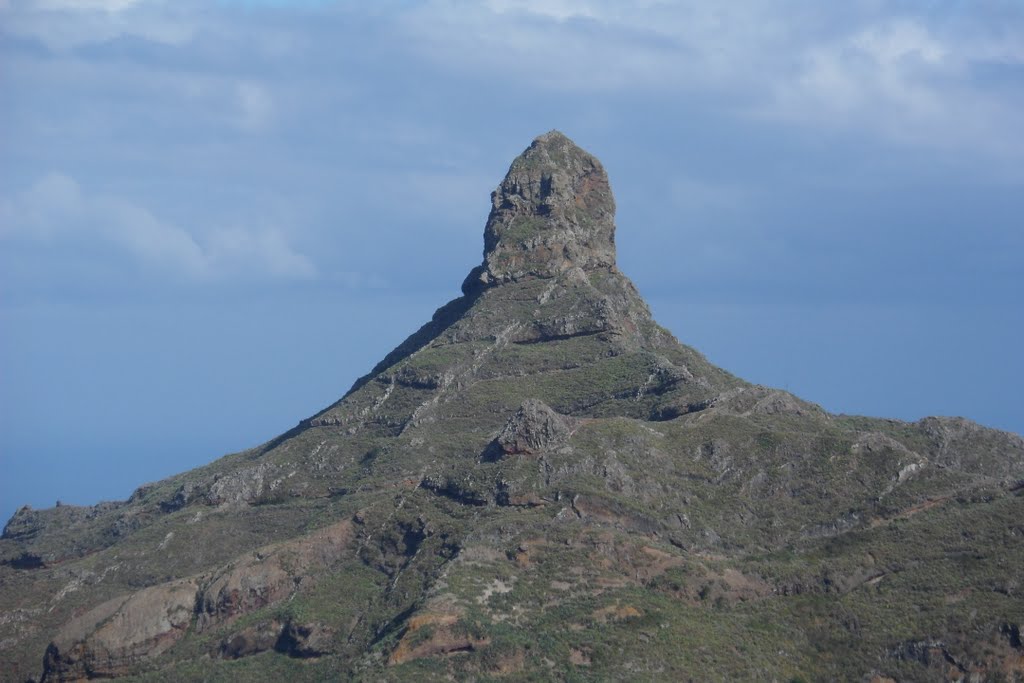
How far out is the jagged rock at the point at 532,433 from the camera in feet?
347

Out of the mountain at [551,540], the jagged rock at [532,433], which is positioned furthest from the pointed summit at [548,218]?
the jagged rock at [532,433]

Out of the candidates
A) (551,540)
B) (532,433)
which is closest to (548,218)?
(532,433)

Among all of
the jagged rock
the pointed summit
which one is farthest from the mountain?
the pointed summit

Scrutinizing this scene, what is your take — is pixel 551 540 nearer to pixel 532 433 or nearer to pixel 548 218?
pixel 532 433

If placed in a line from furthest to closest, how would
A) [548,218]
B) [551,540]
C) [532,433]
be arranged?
[548,218], [532,433], [551,540]

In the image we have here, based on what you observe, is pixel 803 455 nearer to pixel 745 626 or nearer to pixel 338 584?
pixel 745 626

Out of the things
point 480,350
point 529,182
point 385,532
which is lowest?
point 385,532

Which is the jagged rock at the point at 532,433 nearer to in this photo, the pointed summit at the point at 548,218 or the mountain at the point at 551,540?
the mountain at the point at 551,540

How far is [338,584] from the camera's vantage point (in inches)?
3981

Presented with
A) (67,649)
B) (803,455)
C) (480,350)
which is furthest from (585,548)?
(480,350)

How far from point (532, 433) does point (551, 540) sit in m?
11.6

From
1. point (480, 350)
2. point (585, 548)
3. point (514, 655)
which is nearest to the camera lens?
A: point (514, 655)

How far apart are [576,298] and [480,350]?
9.56 m

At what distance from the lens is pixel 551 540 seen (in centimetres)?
9569
